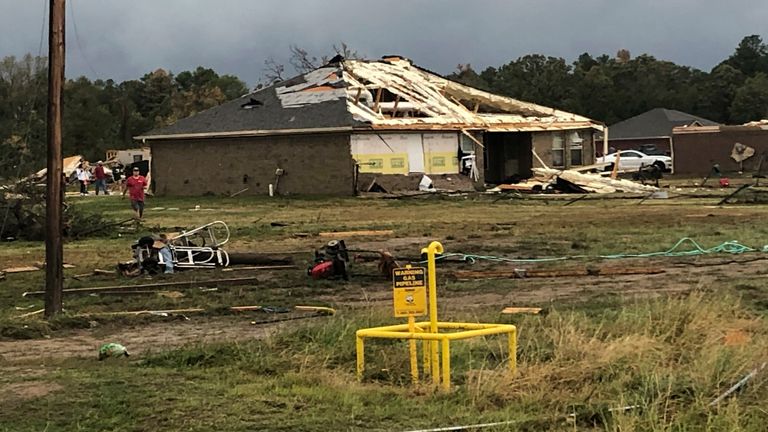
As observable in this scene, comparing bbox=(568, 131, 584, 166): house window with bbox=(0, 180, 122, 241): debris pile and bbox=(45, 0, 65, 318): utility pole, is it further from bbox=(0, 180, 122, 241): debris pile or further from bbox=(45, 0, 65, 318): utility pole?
bbox=(45, 0, 65, 318): utility pole

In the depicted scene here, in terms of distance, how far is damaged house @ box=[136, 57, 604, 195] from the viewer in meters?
41.6

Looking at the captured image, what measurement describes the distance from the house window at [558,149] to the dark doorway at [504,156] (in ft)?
4.68

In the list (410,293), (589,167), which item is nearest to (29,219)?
(410,293)

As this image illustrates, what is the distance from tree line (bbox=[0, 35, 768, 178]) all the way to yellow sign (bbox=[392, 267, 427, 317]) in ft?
232

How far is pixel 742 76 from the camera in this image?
3885 inches

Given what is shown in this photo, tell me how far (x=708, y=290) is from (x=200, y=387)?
749 cm

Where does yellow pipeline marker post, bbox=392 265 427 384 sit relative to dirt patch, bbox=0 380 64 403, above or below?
above

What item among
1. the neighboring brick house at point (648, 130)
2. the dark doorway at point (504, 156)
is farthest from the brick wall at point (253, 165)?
the neighboring brick house at point (648, 130)

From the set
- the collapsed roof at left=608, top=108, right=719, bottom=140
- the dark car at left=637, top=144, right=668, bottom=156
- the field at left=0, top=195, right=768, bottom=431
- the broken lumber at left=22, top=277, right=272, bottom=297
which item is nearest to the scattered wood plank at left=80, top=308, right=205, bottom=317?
the field at left=0, top=195, right=768, bottom=431

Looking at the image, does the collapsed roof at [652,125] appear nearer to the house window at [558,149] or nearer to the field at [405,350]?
the house window at [558,149]

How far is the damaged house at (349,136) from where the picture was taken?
137ft

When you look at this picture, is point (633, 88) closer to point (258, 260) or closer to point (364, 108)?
point (364, 108)

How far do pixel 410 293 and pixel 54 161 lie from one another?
6293 mm

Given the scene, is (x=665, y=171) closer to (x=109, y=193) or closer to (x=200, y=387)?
(x=109, y=193)
